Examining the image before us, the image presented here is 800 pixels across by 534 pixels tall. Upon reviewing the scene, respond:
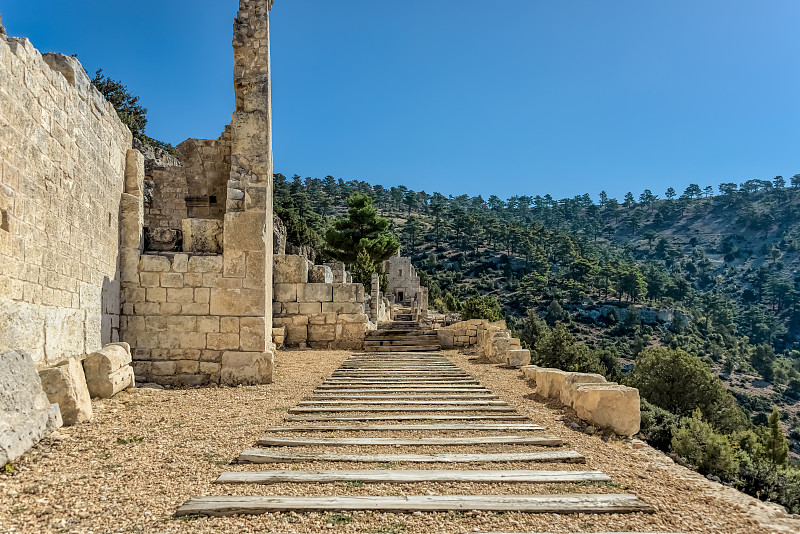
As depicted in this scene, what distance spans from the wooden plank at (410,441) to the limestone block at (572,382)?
1821mm

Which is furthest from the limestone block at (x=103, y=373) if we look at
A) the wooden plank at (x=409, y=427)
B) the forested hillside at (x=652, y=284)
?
the forested hillside at (x=652, y=284)

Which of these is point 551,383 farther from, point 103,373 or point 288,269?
point 288,269

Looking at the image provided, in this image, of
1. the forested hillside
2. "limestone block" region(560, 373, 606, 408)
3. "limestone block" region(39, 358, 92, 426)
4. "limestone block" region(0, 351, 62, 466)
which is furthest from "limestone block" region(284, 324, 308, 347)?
the forested hillside

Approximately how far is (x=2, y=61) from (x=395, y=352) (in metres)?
10.4

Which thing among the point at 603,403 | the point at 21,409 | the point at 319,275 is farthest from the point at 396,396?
the point at 319,275

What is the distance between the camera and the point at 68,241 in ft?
18.9

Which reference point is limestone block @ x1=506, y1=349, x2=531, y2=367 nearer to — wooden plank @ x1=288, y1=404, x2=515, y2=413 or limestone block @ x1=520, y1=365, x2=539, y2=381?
limestone block @ x1=520, y1=365, x2=539, y2=381

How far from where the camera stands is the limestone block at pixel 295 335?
13.1 metres

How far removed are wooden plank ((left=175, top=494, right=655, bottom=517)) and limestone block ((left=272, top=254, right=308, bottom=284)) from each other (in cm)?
1001

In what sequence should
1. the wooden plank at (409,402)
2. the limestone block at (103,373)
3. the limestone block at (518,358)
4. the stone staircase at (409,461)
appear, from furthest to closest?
the limestone block at (518,358), the wooden plank at (409,402), the limestone block at (103,373), the stone staircase at (409,461)

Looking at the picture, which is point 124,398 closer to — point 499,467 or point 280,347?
point 499,467

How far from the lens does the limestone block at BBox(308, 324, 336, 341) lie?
13259mm

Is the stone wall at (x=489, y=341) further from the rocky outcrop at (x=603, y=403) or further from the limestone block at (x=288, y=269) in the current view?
the limestone block at (x=288, y=269)

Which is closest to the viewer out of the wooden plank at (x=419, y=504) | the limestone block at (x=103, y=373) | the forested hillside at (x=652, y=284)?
the wooden plank at (x=419, y=504)
